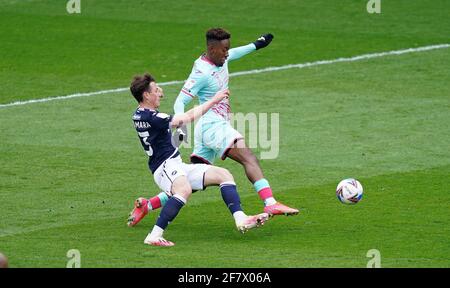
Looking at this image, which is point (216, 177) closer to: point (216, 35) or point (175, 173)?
point (175, 173)

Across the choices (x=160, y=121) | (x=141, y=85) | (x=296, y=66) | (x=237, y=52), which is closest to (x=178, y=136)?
(x=160, y=121)

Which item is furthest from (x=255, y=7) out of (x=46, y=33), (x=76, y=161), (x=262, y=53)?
(x=76, y=161)

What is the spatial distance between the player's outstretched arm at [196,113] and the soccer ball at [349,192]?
1927 millimetres

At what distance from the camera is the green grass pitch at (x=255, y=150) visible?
39.7ft

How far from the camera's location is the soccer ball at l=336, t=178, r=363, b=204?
43.2 feet

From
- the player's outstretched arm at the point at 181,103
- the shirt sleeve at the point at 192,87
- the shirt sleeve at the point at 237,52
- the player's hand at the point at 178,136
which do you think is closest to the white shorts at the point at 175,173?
the player's hand at the point at 178,136

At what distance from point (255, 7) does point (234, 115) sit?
871 cm

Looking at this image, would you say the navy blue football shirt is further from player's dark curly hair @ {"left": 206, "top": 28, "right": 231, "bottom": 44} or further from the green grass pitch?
player's dark curly hair @ {"left": 206, "top": 28, "right": 231, "bottom": 44}

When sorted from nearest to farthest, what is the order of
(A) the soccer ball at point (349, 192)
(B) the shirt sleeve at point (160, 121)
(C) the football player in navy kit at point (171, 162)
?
(C) the football player in navy kit at point (171, 162) < (B) the shirt sleeve at point (160, 121) < (A) the soccer ball at point (349, 192)

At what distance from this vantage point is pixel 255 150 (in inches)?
672

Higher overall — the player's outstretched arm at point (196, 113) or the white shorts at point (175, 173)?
the player's outstretched arm at point (196, 113)

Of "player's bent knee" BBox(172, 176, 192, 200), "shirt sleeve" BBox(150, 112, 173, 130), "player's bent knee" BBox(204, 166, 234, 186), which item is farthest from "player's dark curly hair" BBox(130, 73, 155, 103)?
"player's bent knee" BBox(204, 166, 234, 186)

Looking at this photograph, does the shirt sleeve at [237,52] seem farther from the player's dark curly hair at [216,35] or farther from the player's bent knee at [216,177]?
the player's bent knee at [216,177]

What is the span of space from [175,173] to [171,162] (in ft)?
0.56
